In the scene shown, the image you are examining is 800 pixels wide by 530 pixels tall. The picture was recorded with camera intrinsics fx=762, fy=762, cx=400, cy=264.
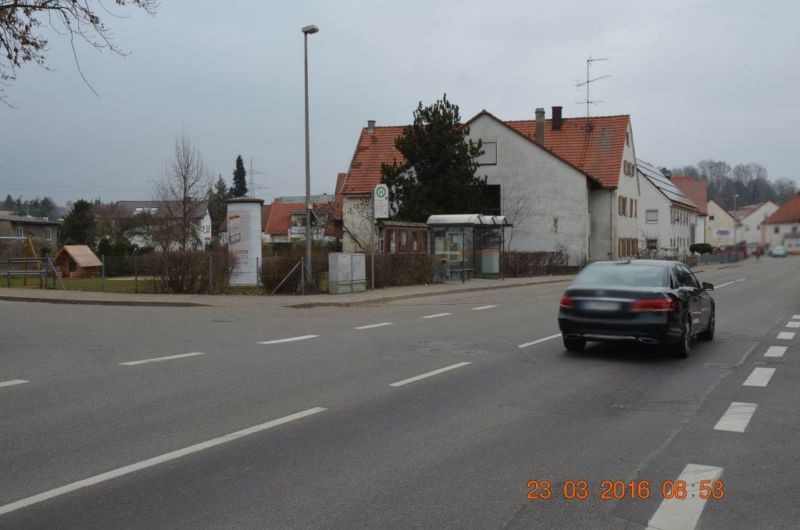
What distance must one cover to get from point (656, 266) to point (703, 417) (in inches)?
188

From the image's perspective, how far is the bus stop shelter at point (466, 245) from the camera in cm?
3238

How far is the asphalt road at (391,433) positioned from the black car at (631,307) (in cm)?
41

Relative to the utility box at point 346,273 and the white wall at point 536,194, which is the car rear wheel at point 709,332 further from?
the white wall at point 536,194

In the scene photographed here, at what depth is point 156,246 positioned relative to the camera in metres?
51.8

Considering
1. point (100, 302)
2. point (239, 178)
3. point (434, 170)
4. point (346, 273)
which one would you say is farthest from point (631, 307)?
point (239, 178)

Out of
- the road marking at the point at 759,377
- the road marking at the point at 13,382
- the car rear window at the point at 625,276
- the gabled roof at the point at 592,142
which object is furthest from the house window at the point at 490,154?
the road marking at the point at 13,382

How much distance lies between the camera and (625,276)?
11.6 m

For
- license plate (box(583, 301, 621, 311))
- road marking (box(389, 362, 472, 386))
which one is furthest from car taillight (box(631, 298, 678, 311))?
road marking (box(389, 362, 472, 386))

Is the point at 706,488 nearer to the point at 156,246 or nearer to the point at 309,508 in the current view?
the point at 309,508

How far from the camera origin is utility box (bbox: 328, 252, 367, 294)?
24.3m

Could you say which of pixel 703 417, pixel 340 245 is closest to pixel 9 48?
pixel 703 417

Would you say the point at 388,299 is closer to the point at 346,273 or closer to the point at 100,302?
the point at 346,273

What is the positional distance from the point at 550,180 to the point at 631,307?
129ft

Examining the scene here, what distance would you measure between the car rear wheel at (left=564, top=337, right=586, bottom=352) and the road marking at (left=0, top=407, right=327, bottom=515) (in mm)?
5527
